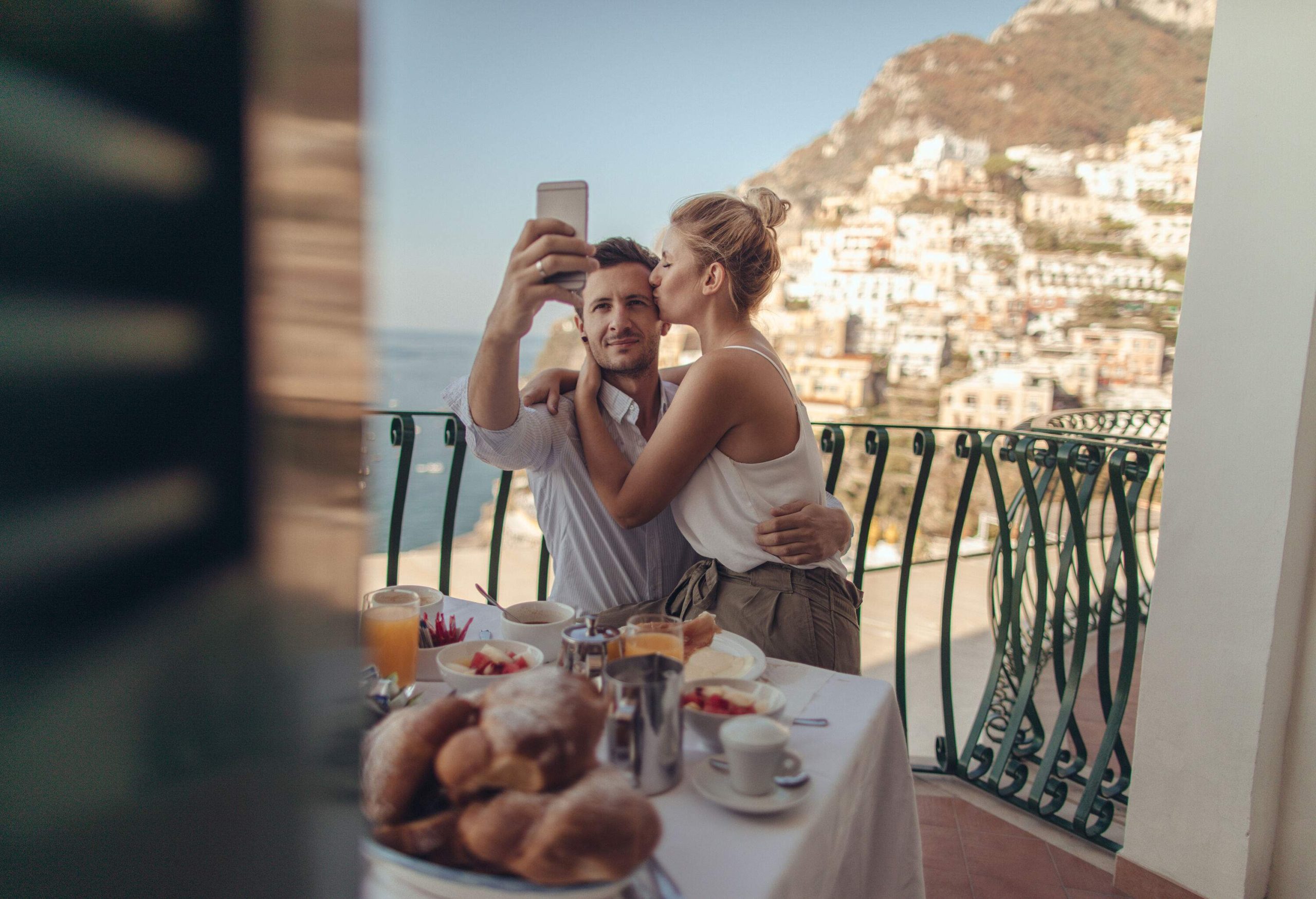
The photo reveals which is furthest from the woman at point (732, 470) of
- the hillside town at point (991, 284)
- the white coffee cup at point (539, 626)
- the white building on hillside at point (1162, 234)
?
the white building on hillside at point (1162, 234)

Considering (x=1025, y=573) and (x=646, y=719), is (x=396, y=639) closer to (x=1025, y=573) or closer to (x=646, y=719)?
(x=646, y=719)

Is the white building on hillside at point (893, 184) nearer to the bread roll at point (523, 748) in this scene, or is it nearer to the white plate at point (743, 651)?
the white plate at point (743, 651)

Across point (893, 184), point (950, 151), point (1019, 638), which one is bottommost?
point (1019, 638)

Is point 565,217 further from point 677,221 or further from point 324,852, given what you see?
point 324,852

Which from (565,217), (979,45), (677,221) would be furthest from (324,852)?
(979,45)

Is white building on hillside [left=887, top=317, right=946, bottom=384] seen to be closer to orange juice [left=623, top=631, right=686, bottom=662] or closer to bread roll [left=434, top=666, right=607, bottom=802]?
orange juice [left=623, top=631, right=686, bottom=662]

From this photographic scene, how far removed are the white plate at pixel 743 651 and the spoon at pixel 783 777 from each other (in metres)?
0.26

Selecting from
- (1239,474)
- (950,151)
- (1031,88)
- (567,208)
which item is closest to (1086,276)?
(950,151)

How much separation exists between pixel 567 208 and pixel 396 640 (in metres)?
0.90

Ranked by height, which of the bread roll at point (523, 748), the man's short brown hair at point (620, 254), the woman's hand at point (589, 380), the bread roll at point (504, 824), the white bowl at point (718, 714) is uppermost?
the man's short brown hair at point (620, 254)

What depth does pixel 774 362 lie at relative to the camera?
2.00 metres

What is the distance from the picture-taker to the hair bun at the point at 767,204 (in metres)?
2.08

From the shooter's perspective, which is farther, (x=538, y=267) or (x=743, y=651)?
(x=538, y=267)

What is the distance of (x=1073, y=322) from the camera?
31938mm
